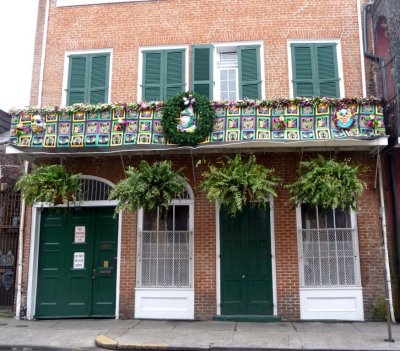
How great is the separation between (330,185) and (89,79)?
6.80 m

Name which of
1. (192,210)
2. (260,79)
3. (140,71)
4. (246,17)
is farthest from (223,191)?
(246,17)

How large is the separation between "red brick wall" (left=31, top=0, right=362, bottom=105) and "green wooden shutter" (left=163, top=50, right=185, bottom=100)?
1.21 ft

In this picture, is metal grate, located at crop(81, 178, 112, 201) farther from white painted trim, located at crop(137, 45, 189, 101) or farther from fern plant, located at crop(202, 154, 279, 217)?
fern plant, located at crop(202, 154, 279, 217)

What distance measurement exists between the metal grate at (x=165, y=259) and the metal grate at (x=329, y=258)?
9.03 feet

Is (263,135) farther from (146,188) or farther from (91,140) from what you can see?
(91,140)

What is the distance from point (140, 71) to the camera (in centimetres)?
1108

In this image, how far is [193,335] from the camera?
8383 mm

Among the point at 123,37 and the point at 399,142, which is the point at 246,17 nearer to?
the point at 123,37

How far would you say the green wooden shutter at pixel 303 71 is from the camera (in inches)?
415

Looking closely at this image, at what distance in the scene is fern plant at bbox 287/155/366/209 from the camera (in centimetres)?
864

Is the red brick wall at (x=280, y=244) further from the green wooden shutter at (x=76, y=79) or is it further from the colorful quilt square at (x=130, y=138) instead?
the green wooden shutter at (x=76, y=79)

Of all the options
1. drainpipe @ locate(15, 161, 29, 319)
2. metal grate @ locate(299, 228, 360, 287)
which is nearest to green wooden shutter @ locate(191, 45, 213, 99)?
metal grate @ locate(299, 228, 360, 287)

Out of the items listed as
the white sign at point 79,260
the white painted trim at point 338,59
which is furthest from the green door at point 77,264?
the white painted trim at point 338,59

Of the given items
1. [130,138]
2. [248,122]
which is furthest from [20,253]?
[248,122]
